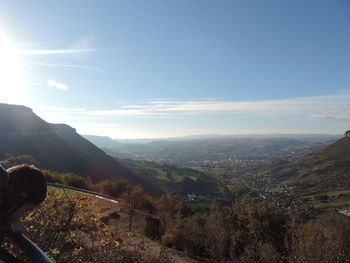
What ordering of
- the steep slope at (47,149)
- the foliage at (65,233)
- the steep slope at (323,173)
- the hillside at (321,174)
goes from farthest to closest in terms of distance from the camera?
the steep slope at (323,173) → the hillside at (321,174) → the steep slope at (47,149) → the foliage at (65,233)

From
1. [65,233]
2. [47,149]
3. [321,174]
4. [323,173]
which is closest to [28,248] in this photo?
[65,233]

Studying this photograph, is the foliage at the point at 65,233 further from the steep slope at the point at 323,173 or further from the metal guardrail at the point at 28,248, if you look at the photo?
the steep slope at the point at 323,173

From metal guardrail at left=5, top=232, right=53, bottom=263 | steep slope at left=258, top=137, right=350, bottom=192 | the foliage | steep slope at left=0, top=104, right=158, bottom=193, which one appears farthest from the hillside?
metal guardrail at left=5, top=232, right=53, bottom=263

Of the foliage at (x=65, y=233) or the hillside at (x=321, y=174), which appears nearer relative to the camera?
the foliage at (x=65, y=233)

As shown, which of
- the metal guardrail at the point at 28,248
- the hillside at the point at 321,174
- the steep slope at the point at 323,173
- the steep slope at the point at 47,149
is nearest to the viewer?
the metal guardrail at the point at 28,248

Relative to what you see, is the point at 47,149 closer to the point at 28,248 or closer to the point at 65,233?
the point at 65,233

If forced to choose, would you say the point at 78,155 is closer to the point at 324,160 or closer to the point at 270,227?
the point at 270,227

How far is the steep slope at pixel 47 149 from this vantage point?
52122 mm

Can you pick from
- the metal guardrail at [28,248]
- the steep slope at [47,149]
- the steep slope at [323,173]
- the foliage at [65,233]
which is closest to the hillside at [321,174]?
the steep slope at [323,173]

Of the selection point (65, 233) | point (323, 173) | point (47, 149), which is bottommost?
point (323, 173)

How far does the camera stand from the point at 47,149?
2206 inches

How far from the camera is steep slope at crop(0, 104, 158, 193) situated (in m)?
52.1

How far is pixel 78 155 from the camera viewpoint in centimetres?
6022

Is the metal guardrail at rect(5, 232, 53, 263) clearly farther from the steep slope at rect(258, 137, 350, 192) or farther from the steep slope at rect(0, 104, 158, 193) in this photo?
the steep slope at rect(258, 137, 350, 192)
